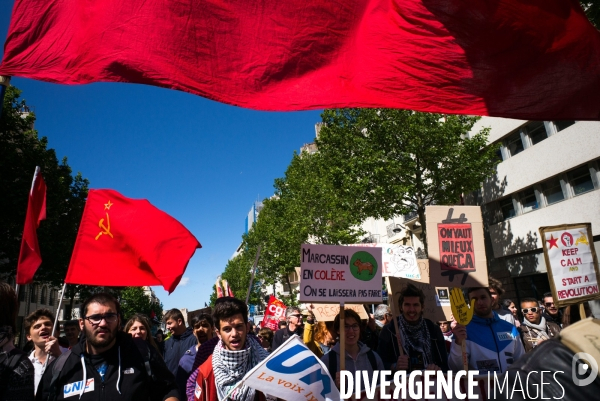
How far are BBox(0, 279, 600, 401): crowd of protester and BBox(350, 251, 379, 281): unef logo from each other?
393mm

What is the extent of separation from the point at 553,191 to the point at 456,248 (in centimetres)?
1737

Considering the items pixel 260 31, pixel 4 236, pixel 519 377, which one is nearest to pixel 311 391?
pixel 519 377

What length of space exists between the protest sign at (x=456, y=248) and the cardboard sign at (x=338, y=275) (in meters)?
1.15

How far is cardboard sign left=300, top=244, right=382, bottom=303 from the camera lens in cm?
466

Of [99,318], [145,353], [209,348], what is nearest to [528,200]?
[209,348]

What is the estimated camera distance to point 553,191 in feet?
66.8

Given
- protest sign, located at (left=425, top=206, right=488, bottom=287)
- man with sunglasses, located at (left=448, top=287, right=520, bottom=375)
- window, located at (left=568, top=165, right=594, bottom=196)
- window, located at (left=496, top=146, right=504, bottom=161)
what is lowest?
man with sunglasses, located at (left=448, top=287, right=520, bottom=375)

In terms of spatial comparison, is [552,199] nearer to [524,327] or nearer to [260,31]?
[524,327]

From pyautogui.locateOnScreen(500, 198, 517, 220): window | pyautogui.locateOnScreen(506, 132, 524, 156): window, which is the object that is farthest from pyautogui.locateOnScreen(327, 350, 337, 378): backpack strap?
pyautogui.locateOnScreen(500, 198, 517, 220): window

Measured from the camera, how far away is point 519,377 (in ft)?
3.61

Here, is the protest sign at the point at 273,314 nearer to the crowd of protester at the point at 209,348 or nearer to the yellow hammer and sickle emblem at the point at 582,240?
the crowd of protester at the point at 209,348

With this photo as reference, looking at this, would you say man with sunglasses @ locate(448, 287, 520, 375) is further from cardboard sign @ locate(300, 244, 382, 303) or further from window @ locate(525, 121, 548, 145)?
window @ locate(525, 121, 548, 145)

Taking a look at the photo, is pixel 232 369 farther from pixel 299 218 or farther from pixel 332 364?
pixel 299 218

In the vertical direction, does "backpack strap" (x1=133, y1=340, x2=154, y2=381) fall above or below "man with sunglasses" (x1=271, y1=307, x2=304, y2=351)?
below
